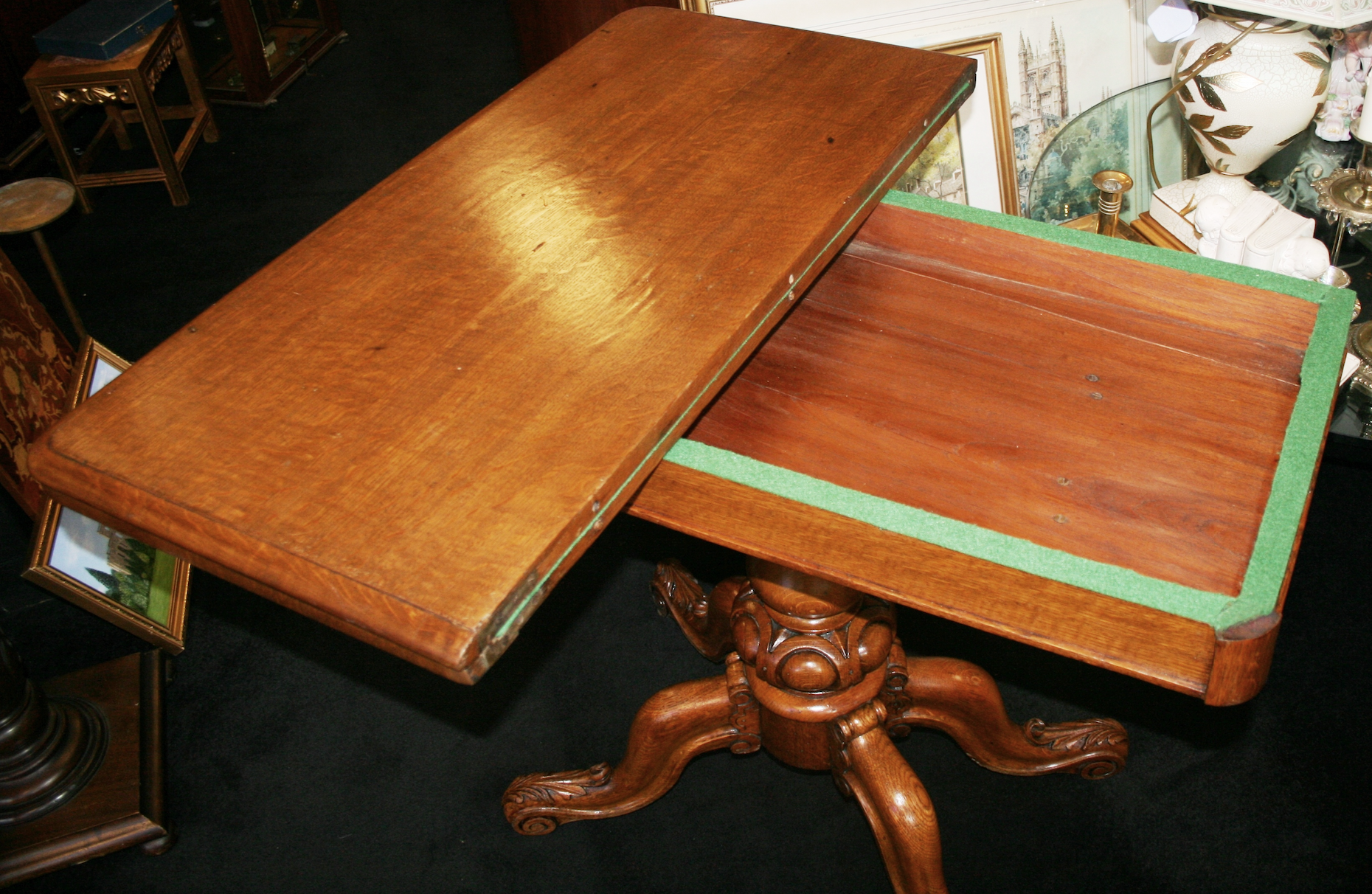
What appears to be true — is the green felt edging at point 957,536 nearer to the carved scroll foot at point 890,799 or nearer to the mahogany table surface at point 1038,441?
the mahogany table surface at point 1038,441

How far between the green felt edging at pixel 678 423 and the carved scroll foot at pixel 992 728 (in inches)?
26.5

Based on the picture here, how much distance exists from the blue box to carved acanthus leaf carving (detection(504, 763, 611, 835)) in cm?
227

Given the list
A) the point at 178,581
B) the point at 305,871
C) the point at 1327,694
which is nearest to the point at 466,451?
the point at 305,871

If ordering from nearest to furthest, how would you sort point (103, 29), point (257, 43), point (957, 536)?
point (957, 536) < point (103, 29) < point (257, 43)

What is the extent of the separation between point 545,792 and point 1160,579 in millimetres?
986

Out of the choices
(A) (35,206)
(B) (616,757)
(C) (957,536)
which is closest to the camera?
(C) (957,536)

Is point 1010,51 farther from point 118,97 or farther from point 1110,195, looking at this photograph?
point 118,97

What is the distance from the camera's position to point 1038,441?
3.77 ft

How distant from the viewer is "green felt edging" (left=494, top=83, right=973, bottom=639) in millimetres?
781

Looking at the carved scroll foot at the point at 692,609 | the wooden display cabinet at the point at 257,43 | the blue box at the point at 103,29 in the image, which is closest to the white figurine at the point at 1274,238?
the carved scroll foot at the point at 692,609

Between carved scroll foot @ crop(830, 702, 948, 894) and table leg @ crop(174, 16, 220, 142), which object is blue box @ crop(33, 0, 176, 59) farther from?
carved scroll foot @ crop(830, 702, 948, 894)

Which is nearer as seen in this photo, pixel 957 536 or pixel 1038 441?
pixel 957 536

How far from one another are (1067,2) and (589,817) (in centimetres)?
161

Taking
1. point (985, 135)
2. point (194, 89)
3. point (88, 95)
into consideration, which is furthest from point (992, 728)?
point (194, 89)
